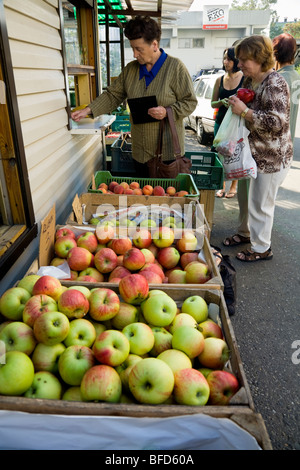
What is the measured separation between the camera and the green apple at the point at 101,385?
126cm

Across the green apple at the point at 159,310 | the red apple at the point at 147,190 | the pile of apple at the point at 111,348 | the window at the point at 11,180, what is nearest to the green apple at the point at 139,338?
the pile of apple at the point at 111,348

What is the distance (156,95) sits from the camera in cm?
347

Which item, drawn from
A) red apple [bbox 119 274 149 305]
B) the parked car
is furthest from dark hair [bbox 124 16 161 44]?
the parked car

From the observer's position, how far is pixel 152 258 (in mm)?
2402

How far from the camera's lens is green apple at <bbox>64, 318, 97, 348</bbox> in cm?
151

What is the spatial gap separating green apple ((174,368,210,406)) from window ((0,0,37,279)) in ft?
3.92

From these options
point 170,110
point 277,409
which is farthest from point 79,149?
point 277,409

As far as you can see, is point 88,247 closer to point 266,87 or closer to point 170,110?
point 170,110

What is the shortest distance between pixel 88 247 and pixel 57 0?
97.4 inches

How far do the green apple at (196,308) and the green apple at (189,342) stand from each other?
9.0 inches

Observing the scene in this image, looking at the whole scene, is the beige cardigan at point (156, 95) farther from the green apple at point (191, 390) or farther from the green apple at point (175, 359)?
the green apple at point (191, 390)

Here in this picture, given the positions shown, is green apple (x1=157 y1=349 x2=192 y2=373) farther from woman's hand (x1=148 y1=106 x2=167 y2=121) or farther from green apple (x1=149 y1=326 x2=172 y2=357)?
woman's hand (x1=148 y1=106 x2=167 y2=121)

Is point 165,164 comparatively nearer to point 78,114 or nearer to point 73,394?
point 78,114

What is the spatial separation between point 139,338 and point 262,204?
2909 millimetres
